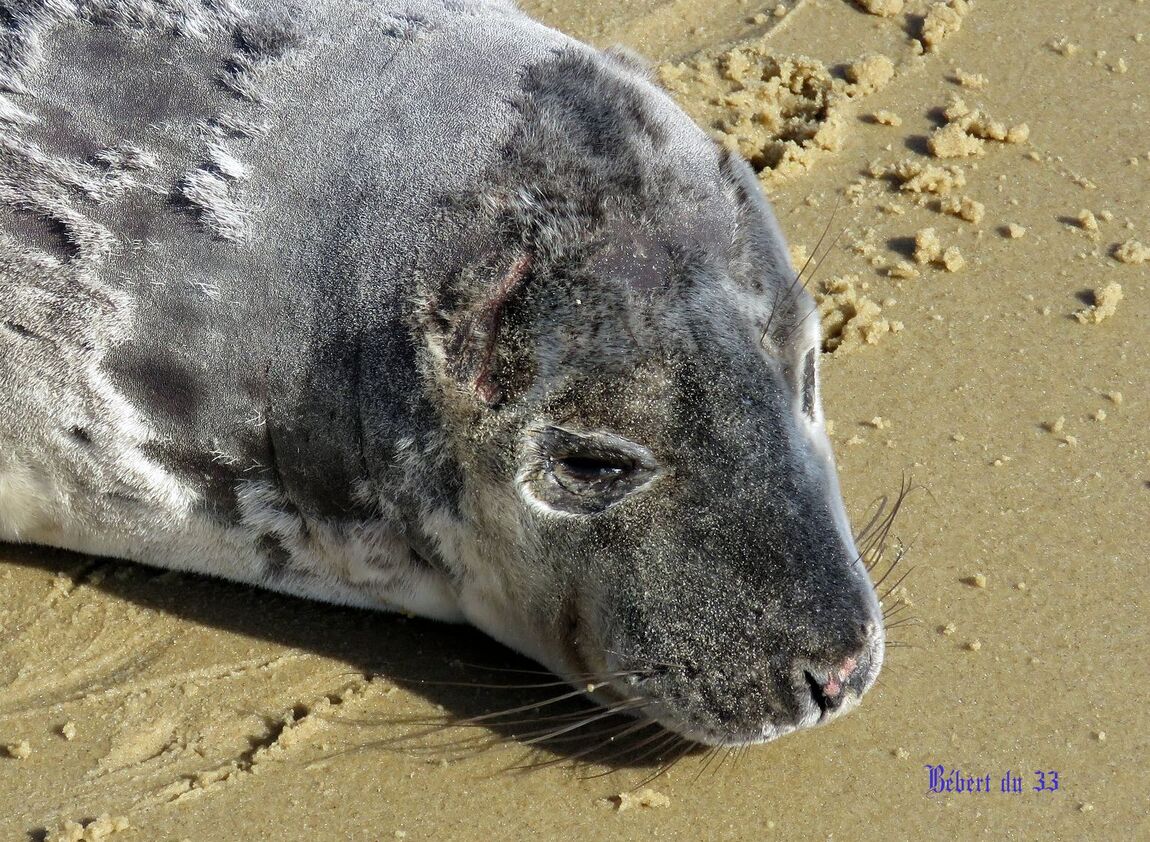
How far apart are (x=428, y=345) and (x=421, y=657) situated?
0.92 metres

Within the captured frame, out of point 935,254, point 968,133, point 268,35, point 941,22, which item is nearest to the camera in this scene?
point 268,35

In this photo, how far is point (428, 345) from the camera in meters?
3.46

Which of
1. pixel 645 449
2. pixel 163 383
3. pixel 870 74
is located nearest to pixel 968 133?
pixel 870 74

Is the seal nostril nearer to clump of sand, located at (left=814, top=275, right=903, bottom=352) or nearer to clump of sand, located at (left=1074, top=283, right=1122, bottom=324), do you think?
clump of sand, located at (left=814, top=275, right=903, bottom=352)

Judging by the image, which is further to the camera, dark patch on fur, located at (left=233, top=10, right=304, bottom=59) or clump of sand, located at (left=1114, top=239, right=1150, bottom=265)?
clump of sand, located at (left=1114, top=239, right=1150, bottom=265)

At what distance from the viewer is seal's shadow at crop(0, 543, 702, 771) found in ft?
12.0

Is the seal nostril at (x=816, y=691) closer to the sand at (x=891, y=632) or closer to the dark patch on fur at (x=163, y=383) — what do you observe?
the sand at (x=891, y=632)

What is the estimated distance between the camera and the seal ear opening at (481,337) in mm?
3447

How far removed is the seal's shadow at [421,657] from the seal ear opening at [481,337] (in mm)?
720

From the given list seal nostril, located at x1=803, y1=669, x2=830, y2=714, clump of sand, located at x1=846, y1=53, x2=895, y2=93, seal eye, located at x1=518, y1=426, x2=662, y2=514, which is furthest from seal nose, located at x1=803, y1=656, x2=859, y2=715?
clump of sand, located at x1=846, y1=53, x2=895, y2=93

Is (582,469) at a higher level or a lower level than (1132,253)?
higher

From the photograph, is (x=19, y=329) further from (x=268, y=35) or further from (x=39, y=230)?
(x=268, y=35)

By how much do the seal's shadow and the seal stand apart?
0.11m

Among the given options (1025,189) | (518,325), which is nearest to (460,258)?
(518,325)
